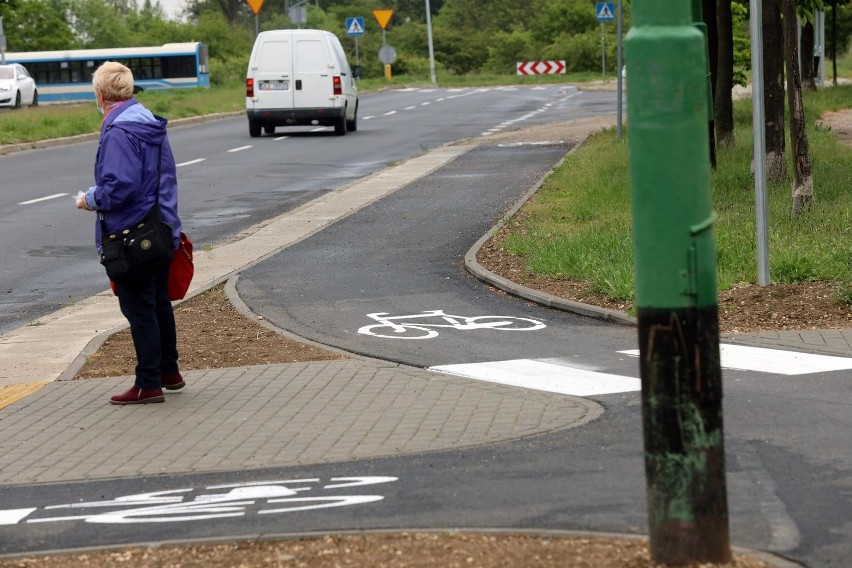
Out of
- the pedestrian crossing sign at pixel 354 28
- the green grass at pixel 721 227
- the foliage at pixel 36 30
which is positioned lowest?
the green grass at pixel 721 227

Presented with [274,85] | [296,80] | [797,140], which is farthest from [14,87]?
[797,140]

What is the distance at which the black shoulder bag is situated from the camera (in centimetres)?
773

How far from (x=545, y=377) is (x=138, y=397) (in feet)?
7.50

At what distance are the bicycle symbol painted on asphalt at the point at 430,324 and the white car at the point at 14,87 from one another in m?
38.8

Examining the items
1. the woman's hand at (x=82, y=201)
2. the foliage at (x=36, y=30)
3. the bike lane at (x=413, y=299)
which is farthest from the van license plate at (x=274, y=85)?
the foliage at (x=36, y=30)

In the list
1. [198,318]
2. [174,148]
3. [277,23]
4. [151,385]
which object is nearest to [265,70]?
[174,148]

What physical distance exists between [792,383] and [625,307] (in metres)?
2.76

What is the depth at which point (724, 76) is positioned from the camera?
21.0m

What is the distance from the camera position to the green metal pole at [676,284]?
4.29 metres

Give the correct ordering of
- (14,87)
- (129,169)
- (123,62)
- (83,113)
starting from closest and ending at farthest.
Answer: (129,169) < (83,113) < (14,87) < (123,62)

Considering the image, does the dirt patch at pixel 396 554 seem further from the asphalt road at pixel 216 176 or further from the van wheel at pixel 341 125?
the van wheel at pixel 341 125

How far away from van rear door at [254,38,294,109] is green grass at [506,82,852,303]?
14.0 metres

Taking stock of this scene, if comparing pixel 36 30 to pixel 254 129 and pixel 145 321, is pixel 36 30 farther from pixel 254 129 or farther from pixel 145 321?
pixel 145 321

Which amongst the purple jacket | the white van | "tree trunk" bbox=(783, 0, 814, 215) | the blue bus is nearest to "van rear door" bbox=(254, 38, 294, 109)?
the white van
